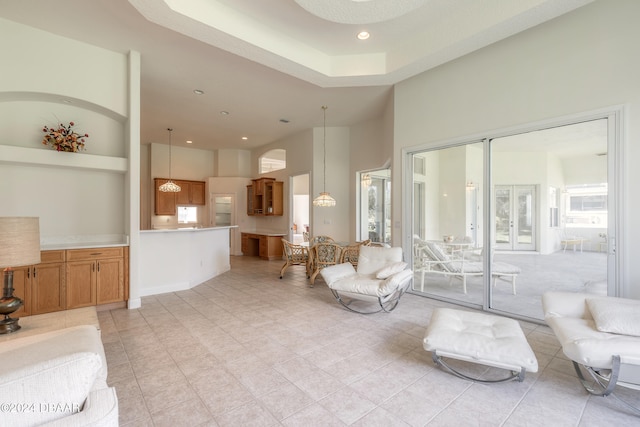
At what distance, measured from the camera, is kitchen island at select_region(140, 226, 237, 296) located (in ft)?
15.2

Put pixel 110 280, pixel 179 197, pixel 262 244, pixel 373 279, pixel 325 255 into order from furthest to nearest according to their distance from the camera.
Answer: pixel 179 197, pixel 262 244, pixel 325 255, pixel 373 279, pixel 110 280

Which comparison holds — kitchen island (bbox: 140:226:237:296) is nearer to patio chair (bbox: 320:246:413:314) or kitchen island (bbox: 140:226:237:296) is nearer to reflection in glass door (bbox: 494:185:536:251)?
patio chair (bbox: 320:246:413:314)

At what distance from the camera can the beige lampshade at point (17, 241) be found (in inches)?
82.6

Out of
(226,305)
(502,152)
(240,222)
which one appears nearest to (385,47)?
(502,152)

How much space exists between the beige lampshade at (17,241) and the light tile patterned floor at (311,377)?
112cm

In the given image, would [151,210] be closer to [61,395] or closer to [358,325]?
[358,325]

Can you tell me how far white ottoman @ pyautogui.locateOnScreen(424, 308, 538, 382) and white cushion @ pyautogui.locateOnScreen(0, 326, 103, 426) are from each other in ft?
7.19

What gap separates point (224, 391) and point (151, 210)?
27.4 feet

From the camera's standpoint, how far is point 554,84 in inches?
130

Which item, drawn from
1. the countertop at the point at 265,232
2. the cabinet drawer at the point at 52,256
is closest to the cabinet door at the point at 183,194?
the countertop at the point at 265,232

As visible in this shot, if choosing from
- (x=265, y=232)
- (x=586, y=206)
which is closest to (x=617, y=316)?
(x=586, y=206)

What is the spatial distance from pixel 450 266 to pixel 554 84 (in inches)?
108

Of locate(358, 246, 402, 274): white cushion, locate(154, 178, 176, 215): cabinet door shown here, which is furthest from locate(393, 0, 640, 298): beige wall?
locate(154, 178, 176, 215): cabinet door

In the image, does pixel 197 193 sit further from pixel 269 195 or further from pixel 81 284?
pixel 81 284
